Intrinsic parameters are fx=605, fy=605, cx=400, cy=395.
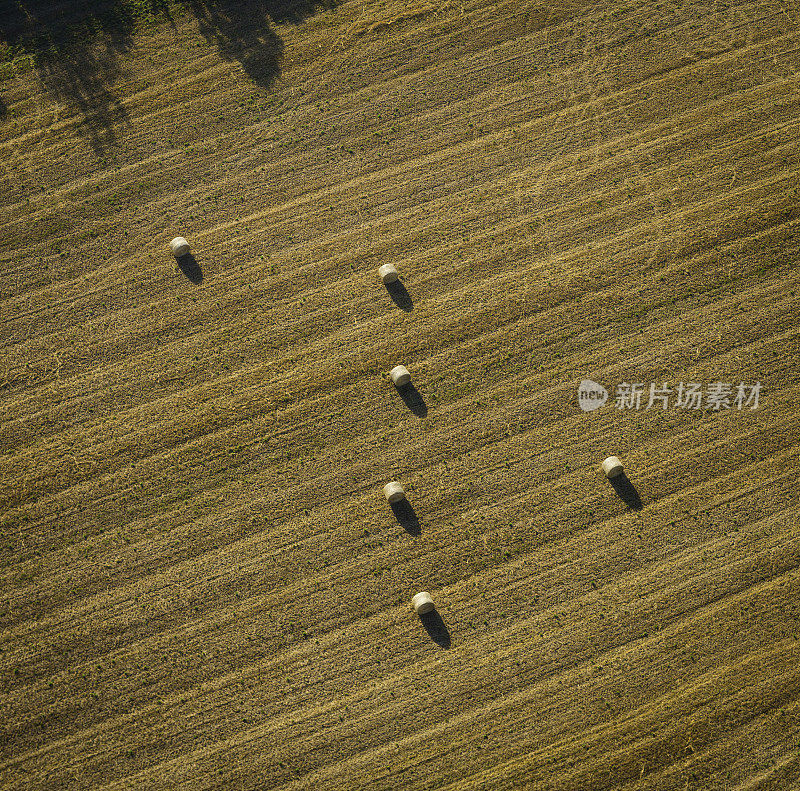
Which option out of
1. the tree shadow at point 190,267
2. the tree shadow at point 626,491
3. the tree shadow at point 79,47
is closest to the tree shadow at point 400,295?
the tree shadow at point 190,267

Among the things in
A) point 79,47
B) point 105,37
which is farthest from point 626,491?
point 79,47

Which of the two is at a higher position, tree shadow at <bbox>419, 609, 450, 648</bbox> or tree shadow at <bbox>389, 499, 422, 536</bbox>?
tree shadow at <bbox>389, 499, 422, 536</bbox>

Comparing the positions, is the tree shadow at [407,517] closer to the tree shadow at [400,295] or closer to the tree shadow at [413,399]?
the tree shadow at [413,399]

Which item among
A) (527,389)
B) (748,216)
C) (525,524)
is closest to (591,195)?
(748,216)

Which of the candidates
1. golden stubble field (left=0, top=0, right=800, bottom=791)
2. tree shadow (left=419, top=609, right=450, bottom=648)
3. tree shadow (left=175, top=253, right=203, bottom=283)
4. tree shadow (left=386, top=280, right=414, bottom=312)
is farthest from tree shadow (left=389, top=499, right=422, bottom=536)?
tree shadow (left=175, top=253, right=203, bottom=283)

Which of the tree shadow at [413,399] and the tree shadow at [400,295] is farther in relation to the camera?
the tree shadow at [400,295]

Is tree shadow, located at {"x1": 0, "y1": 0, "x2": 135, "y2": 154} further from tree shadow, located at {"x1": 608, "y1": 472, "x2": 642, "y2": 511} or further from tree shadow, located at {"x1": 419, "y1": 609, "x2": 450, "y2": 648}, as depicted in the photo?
tree shadow, located at {"x1": 608, "y1": 472, "x2": 642, "y2": 511}
